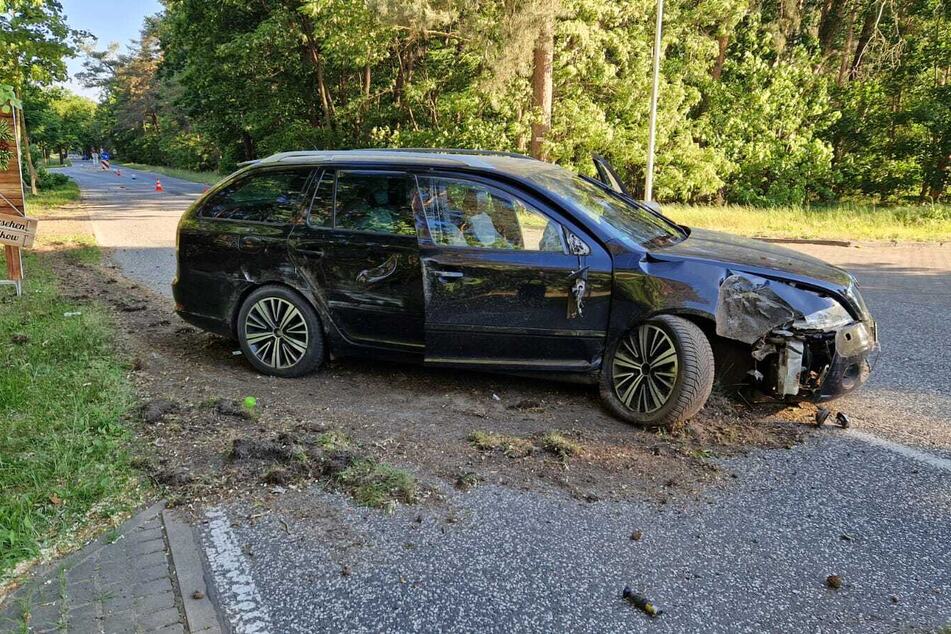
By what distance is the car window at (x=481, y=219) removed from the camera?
464cm

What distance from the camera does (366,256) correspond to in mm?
4980

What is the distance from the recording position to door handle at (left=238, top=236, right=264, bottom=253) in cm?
537

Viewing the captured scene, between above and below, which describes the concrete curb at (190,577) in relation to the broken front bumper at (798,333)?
below

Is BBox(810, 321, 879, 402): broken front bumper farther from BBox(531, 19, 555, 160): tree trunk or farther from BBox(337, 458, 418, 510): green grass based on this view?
BBox(531, 19, 555, 160): tree trunk

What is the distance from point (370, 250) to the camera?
496cm

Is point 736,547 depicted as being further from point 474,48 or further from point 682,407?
point 474,48

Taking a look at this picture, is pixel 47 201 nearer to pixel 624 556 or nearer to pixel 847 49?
pixel 624 556

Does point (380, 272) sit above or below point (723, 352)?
above

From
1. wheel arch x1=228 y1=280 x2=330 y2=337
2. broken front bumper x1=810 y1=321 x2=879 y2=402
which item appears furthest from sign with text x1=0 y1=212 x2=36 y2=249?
broken front bumper x1=810 y1=321 x2=879 y2=402

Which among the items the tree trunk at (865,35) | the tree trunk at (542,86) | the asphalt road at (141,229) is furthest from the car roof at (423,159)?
the tree trunk at (865,35)

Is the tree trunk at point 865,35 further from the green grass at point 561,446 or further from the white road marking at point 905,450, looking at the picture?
the green grass at point 561,446

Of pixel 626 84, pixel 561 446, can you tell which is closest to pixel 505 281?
pixel 561 446

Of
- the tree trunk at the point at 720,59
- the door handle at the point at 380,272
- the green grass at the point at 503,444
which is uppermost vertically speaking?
the tree trunk at the point at 720,59

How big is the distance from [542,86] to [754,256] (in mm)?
16453
